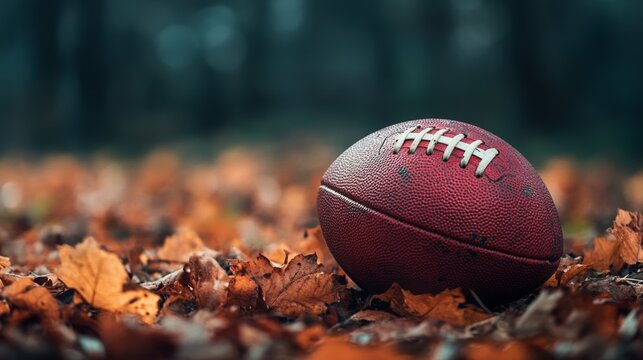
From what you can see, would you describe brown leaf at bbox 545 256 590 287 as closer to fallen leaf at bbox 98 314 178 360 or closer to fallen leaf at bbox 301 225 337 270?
fallen leaf at bbox 301 225 337 270

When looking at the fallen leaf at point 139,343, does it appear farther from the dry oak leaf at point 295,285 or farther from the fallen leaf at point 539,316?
the fallen leaf at point 539,316

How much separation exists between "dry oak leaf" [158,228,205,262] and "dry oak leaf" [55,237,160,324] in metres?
1.27

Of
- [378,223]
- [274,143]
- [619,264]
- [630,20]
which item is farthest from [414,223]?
[630,20]

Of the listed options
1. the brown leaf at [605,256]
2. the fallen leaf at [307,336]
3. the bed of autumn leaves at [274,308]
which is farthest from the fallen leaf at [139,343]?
the brown leaf at [605,256]

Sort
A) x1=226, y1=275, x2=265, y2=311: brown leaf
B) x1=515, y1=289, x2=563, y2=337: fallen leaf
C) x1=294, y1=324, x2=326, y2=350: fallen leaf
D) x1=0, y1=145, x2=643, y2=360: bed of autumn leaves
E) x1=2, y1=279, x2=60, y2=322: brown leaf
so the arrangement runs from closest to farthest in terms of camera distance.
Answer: x1=0, y1=145, x2=643, y2=360: bed of autumn leaves, x1=294, y1=324, x2=326, y2=350: fallen leaf, x1=515, y1=289, x2=563, y2=337: fallen leaf, x1=2, y1=279, x2=60, y2=322: brown leaf, x1=226, y1=275, x2=265, y2=311: brown leaf

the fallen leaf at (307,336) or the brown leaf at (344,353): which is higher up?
the brown leaf at (344,353)

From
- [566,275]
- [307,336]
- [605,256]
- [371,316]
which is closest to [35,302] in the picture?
[307,336]

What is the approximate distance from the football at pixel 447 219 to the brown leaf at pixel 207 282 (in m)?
0.49

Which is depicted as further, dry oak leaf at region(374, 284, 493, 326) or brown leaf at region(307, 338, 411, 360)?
dry oak leaf at region(374, 284, 493, 326)

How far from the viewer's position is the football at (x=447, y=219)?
263 centimetres

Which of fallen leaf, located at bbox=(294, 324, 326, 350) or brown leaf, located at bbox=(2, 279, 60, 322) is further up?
fallen leaf, located at bbox=(294, 324, 326, 350)

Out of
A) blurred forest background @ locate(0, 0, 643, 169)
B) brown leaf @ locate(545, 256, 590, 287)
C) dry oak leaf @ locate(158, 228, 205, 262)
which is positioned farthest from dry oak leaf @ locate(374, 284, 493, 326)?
blurred forest background @ locate(0, 0, 643, 169)

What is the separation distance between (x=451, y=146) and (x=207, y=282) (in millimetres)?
1034

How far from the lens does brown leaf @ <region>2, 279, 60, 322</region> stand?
7.57ft
